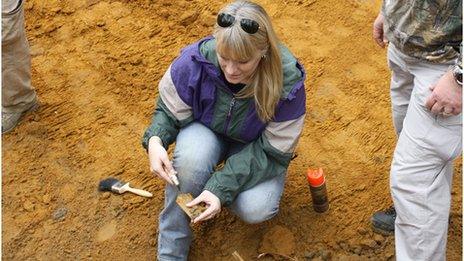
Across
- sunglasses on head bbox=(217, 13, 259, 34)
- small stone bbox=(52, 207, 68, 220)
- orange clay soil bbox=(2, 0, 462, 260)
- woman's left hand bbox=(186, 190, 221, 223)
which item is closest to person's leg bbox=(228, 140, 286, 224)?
woman's left hand bbox=(186, 190, 221, 223)

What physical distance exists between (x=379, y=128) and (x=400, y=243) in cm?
123

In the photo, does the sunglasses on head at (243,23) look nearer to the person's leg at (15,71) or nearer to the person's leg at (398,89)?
the person's leg at (398,89)

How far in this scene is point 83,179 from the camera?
363 cm

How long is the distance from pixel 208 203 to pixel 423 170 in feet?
3.01

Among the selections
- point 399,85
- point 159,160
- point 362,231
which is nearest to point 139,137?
point 159,160

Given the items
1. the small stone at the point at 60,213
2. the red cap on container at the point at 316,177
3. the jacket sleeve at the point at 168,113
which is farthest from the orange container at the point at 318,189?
the small stone at the point at 60,213

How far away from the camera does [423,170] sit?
255 centimetres

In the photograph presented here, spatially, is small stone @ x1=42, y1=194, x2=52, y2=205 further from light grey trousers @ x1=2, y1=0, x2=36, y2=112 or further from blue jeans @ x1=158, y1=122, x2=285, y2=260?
blue jeans @ x1=158, y1=122, x2=285, y2=260

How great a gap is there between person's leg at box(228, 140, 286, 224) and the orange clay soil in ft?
1.13

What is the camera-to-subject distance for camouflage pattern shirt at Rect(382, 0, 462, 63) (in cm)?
237

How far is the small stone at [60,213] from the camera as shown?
3457 millimetres

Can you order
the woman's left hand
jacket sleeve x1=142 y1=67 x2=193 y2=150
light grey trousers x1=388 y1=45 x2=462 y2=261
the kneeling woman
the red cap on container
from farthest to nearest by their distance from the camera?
the red cap on container → jacket sleeve x1=142 y1=67 x2=193 y2=150 → the woman's left hand → the kneeling woman → light grey trousers x1=388 y1=45 x2=462 y2=261

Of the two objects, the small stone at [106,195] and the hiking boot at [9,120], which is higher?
the hiking boot at [9,120]

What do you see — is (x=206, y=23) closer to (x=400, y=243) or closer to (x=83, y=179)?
(x=83, y=179)
